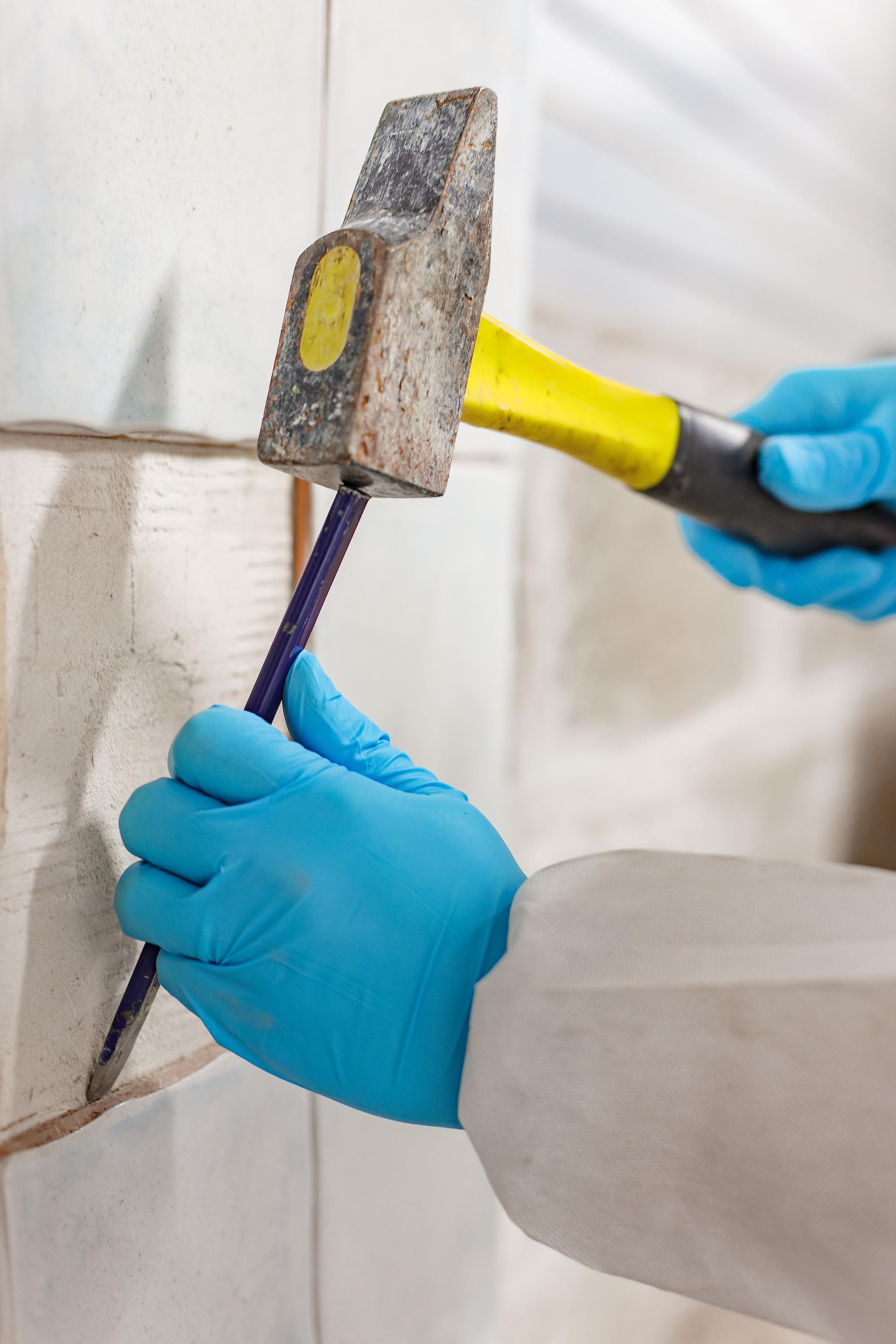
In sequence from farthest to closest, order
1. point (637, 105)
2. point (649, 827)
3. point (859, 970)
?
1. point (649, 827)
2. point (637, 105)
3. point (859, 970)

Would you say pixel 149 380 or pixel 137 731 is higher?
pixel 149 380

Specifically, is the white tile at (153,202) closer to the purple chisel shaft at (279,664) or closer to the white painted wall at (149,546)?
the white painted wall at (149,546)

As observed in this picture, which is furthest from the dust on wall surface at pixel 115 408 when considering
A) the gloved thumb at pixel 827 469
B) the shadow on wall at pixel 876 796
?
the shadow on wall at pixel 876 796

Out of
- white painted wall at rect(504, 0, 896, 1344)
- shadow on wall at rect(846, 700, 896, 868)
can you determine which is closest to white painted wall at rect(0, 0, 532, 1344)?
white painted wall at rect(504, 0, 896, 1344)

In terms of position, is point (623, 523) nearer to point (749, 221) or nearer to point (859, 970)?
point (749, 221)

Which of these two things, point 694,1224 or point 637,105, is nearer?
point 694,1224

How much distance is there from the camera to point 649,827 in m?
1.48

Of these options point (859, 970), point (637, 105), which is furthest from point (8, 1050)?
point (637, 105)

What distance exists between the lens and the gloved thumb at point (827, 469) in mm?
869

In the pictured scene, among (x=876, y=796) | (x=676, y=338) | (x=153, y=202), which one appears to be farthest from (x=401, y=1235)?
(x=876, y=796)

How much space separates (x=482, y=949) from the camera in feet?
1.87

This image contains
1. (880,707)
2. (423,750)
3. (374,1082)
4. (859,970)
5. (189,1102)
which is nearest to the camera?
(859,970)

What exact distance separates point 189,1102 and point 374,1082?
0.22 meters

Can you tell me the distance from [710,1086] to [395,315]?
1.28ft
